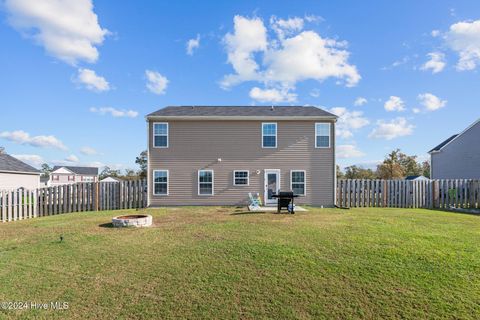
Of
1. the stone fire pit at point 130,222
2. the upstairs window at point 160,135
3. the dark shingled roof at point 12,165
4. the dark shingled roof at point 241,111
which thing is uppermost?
the dark shingled roof at point 241,111

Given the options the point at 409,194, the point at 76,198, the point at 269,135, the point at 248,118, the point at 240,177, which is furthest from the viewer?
the point at 269,135

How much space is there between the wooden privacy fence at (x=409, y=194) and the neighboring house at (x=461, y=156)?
6.44 m

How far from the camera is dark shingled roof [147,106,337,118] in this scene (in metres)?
14.7

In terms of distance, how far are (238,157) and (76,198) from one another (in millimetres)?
8700

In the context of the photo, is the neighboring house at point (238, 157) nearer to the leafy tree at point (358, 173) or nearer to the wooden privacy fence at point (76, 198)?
the wooden privacy fence at point (76, 198)

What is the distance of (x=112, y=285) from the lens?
4371mm

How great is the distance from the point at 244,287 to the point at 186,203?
1067 cm

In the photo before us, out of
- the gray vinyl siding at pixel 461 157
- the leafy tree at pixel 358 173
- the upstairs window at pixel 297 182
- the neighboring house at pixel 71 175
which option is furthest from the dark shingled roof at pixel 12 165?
the leafy tree at pixel 358 173

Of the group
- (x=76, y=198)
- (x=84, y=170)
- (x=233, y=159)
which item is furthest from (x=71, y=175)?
(x=233, y=159)

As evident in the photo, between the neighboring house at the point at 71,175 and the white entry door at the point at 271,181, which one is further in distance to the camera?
the neighboring house at the point at 71,175

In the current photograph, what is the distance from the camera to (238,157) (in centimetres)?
1465

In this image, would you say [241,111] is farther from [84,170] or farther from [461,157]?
[84,170]

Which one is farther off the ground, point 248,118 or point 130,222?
point 248,118

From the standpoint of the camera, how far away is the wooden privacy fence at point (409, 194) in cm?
1423
